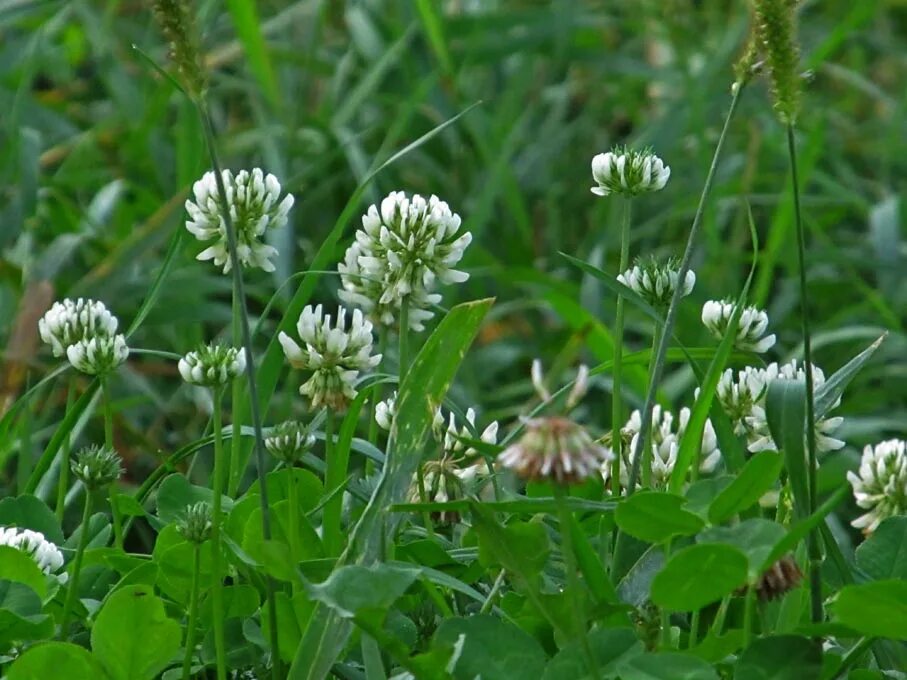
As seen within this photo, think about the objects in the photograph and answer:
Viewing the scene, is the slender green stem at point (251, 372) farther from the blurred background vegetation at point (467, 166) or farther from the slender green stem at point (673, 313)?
the blurred background vegetation at point (467, 166)

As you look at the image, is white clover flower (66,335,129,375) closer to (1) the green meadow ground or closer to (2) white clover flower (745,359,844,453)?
(2) white clover flower (745,359,844,453)

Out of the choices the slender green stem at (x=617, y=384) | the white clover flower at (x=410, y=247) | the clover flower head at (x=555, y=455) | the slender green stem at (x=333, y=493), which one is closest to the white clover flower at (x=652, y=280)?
the slender green stem at (x=617, y=384)

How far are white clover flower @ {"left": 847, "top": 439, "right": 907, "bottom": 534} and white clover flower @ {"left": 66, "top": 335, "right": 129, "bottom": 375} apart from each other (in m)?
0.49

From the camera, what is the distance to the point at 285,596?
973 mm

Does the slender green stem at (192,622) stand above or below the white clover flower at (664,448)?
below

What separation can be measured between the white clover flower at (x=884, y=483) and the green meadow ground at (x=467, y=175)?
98 cm

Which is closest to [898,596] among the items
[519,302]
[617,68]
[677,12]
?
[519,302]

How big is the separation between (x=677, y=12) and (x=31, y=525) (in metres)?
2.55

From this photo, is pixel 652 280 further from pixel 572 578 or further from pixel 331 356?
pixel 572 578

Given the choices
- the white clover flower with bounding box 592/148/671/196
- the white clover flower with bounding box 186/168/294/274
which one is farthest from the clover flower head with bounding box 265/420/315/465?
the white clover flower with bounding box 592/148/671/196

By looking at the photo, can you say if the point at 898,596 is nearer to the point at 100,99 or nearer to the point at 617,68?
the point at 617,68

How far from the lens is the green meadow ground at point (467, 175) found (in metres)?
2.42

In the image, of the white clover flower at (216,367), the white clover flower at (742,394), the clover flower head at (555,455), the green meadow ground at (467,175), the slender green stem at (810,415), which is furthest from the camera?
the green meadow ground at (467,175)

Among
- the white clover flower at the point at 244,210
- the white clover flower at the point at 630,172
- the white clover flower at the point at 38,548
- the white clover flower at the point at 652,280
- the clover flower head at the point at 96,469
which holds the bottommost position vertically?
the white clover flower at the point at 38,548
